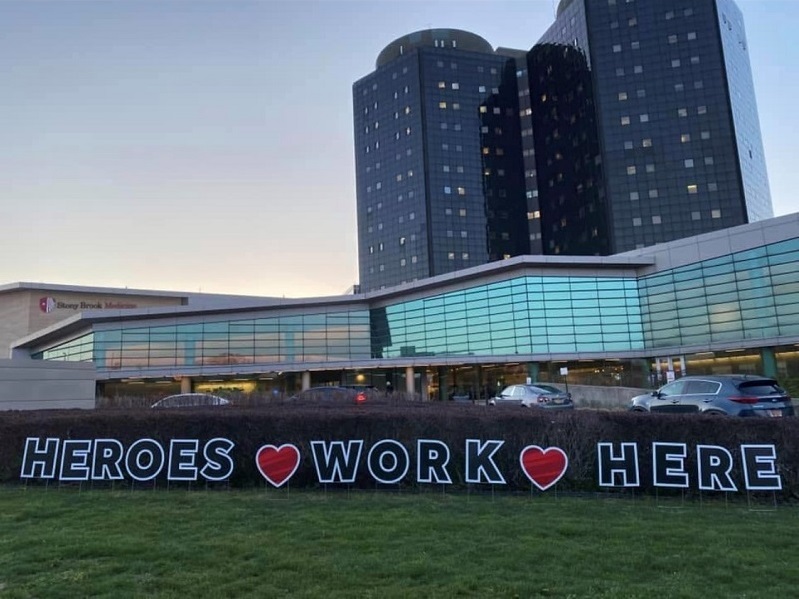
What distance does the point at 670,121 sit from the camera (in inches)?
3839

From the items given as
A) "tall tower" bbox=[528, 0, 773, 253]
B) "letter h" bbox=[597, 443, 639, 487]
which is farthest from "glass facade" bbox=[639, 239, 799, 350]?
"tall tower" bbox=[528, 0, 773, 253]

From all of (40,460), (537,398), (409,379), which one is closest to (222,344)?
(409,379)

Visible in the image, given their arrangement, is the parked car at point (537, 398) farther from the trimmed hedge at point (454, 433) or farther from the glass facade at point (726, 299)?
the glass facade at point (726, 299)

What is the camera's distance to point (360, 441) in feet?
30.0

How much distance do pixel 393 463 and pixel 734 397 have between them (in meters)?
10.00

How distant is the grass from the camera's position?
4.73 metres

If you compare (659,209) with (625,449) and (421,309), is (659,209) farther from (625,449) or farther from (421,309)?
(625,449)

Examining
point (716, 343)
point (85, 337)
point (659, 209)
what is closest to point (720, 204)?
point (659, 209)

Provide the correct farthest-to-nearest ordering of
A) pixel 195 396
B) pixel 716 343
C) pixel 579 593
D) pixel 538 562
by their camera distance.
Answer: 1. pixel 716 343
2. pixel 195 396
3. pixel 538 562
4. pixel 579 593

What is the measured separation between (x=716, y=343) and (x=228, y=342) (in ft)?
143

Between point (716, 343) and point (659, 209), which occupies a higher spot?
point (659, 209)

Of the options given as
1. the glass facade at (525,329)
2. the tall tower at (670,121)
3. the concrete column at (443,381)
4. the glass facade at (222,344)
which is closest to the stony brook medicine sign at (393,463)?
the glass facade at (525,329)

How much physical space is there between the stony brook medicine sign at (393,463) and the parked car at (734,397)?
5.85 meters

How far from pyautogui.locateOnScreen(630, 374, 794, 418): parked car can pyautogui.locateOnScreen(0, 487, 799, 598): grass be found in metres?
7.38
